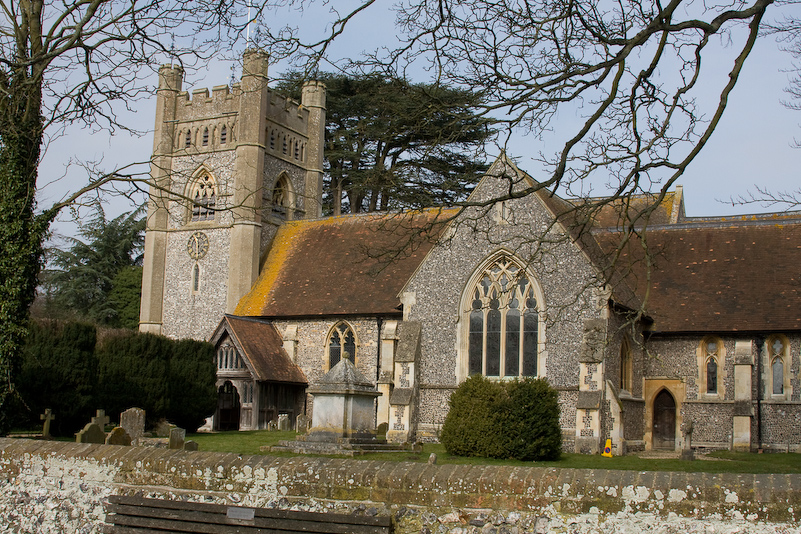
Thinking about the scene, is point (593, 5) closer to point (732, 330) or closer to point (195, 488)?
point (195, 488)

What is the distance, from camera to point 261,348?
25797mm

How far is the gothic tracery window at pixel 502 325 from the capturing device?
21188 millimetres

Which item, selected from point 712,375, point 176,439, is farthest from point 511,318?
point 176,439

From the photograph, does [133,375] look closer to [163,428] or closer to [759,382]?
[163,428]

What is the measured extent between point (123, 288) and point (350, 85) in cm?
1549

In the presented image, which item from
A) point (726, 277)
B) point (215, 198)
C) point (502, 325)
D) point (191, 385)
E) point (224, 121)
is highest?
point (224, 121)

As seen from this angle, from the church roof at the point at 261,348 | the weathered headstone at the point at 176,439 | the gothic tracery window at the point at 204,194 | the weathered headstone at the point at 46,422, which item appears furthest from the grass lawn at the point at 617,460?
the gothic tracery window at the point at 204,194

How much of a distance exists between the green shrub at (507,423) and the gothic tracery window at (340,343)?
8831 millimetres

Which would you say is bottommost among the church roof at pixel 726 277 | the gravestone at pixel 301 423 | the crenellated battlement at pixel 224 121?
the gravestone at pixel 301 423

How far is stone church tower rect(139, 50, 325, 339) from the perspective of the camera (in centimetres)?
3011

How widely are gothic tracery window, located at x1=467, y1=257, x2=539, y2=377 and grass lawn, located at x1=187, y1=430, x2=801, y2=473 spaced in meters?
2.61

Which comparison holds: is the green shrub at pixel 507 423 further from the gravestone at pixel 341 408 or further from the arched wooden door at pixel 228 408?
the arched wooden door at pixel 228 408

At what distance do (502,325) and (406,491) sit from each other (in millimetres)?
15176

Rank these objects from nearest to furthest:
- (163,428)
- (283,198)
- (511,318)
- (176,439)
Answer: (176,439) → (511,318) → (163,428) → (283,198)
